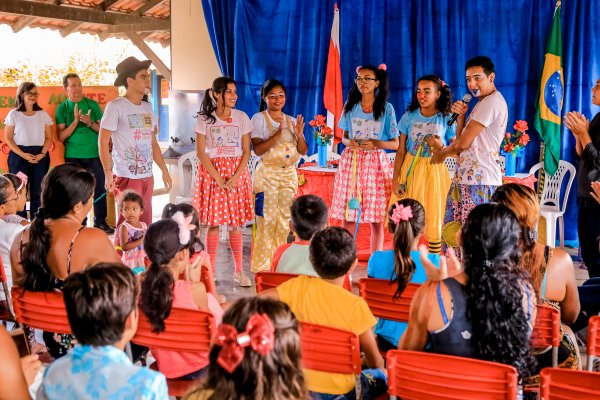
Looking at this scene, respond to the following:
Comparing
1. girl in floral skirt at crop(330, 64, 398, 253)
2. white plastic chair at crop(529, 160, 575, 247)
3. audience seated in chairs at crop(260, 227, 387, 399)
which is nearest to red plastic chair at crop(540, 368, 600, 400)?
audience seated in chairs at crop(260, 227, 387, 399)

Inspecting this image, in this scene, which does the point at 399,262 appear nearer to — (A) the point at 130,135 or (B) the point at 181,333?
(B) the point at 181,333

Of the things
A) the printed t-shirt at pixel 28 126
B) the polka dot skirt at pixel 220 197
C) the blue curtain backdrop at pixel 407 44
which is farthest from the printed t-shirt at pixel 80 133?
the polka dot skirt at pixel 220 197

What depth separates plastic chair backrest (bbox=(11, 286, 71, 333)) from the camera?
2543 millimetres

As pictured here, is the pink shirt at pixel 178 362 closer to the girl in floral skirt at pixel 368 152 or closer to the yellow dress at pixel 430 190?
the yellow dress at pixel 430 190

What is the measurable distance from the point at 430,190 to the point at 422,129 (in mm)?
444

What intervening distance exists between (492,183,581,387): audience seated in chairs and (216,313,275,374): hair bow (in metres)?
1.42

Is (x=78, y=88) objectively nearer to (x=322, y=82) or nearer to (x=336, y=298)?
(x=322, y=82)

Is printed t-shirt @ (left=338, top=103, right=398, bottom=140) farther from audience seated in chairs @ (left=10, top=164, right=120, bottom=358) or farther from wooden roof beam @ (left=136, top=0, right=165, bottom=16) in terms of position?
wooden roof beam @ (left=136, top=0, right=165, bottom=16)

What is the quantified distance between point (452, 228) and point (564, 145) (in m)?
2.38

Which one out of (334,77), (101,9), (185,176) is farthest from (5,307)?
(101,9)

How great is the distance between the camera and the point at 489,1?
6.23 meters

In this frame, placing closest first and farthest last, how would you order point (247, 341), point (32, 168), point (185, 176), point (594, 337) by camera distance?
point (247, 341), point (594, 337), point (32, 168), point (185, 176)

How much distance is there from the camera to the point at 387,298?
2.76 meters

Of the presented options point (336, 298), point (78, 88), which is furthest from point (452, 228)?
A: point (78, 88)
